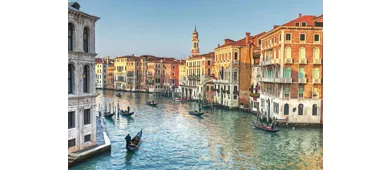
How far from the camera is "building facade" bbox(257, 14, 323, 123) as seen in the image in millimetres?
4832

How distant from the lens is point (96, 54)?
377 cm

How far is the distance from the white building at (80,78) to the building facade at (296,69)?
2.91 metres

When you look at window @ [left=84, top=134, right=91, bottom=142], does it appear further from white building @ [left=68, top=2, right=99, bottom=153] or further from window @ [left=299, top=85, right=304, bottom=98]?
window @ [left=299, top=85, right=304, bottom=98]

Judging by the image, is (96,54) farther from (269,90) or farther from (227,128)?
(269,90)

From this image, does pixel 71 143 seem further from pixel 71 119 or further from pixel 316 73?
pixel 316 73

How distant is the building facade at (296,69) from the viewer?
483 centimetres

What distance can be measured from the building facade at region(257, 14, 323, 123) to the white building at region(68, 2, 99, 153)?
2.91m

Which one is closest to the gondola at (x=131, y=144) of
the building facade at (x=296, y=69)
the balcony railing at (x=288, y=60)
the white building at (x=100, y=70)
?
the white building at (x=100, y=70)

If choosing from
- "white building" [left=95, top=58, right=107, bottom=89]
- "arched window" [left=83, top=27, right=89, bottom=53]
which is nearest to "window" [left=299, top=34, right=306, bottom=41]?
"white building" [left=95, top=58, right=107, bottom=89]

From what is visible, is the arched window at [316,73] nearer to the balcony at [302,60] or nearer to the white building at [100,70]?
the balcony at [302,60]

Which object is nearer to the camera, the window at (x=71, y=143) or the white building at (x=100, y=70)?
the window at (x=71, y=143)

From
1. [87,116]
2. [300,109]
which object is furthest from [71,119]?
[300,109]

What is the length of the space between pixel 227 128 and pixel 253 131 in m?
0.54
